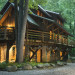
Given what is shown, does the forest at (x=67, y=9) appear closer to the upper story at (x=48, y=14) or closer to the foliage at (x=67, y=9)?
the foliage at (x=67, y=9)

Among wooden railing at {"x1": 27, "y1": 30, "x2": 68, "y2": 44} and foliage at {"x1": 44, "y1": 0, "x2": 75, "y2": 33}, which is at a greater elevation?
foliage at {"x1": 44, "y1": 0, "x2": 75, "y2": 33}

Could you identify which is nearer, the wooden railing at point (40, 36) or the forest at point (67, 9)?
the wooden railing at point (40, 36)

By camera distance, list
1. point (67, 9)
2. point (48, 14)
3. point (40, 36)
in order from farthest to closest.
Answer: point (67, 9), point (48, 14), point (40, 36)

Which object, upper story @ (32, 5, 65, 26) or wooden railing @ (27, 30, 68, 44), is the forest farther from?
wooden railing @ (27, 30, 68, 44)

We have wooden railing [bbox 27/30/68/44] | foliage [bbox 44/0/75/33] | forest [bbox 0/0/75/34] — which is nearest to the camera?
wooden railing [bbox 27/30/68/44]

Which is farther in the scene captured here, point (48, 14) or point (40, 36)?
point (48, 14)

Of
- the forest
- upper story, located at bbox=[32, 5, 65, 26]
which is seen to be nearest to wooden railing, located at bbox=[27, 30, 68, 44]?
upper story, located at bbox=[32, 5, 65, 26]

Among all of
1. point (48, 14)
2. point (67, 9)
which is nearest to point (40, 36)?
point (48, 14)

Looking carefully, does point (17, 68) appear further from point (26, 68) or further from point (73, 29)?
point (73, 29)

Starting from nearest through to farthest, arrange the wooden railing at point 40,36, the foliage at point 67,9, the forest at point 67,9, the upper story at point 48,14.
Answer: the wooden railing at point 40,36
the upper story at point 48,14
the forest at point 67,9
the foliage at point 67,9

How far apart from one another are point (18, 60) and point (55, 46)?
832 cm

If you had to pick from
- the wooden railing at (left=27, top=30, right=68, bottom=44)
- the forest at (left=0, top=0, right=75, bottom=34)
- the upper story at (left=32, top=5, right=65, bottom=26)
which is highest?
the forest at (left=0, top=0, right=75, bottom=34)

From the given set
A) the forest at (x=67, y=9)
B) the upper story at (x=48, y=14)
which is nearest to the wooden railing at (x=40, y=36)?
the upper story at (x=48, y=14)

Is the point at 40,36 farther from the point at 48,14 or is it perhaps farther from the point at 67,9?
the point at 67,9
